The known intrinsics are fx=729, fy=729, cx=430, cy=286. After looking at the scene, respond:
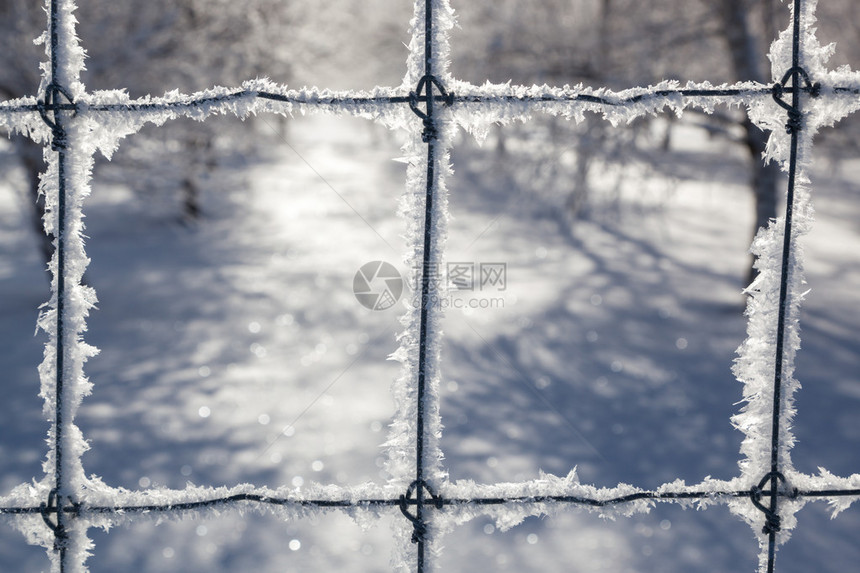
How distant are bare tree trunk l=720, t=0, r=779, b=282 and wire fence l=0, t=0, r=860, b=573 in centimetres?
706

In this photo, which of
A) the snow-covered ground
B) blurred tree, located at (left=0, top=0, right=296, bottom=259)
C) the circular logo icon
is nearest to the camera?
the snow-covered ground

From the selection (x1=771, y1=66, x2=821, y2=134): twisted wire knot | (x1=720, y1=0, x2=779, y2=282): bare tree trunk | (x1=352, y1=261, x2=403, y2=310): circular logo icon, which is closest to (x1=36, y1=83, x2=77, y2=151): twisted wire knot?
(x1=771, y1=66, x2=821, y2=134): twisted wire knot

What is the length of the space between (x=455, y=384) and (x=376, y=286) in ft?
11.8

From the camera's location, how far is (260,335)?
7.25m

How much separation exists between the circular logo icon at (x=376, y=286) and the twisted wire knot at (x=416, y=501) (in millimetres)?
7286

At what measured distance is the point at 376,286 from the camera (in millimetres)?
9523

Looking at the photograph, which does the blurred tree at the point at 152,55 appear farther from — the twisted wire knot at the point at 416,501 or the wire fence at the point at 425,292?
the twisted wire knot at the point at 416,501

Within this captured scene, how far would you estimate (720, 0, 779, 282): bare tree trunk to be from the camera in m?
7.73

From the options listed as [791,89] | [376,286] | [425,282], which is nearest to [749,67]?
[376,286]

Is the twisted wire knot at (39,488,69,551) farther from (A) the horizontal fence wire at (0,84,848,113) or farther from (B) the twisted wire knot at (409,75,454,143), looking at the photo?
(B) the twisted wire knot at (409,75,454,143)

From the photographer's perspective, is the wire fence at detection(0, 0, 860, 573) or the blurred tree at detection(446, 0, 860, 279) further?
the blurred tree at detection(446, 0, 860, 279)

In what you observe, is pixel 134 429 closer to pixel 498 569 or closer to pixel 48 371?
pixel 498 569

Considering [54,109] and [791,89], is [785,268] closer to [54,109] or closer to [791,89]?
[791,89]

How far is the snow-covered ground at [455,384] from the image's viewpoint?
369cm
